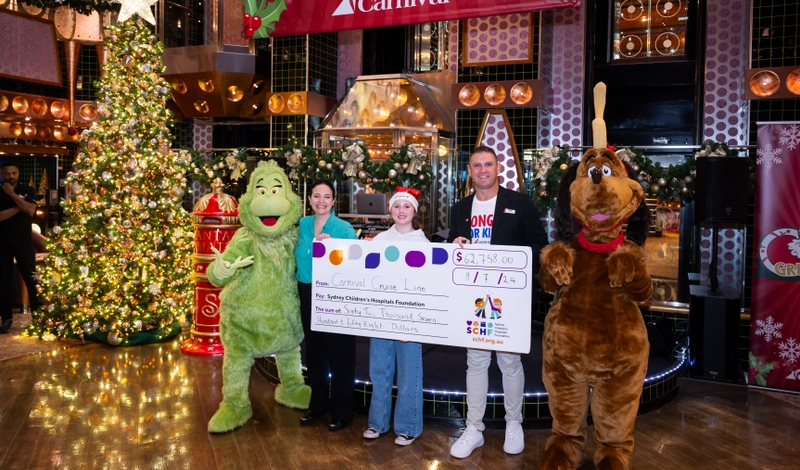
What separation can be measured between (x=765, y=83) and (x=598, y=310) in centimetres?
503

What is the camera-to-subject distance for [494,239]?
387cm

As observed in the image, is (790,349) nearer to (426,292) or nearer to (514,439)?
(514,439)

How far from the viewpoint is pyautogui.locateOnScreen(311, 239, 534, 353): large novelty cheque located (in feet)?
12.0

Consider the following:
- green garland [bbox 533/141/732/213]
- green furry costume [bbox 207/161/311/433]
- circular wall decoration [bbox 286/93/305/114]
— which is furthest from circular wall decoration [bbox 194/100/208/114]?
green furry costume [bbox 207/161/311/433]

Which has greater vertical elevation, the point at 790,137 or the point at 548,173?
the point at 790,137

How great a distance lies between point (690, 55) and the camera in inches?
329

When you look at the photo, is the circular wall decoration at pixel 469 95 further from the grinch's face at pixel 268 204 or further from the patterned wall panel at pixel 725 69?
the grinch's face at pixel 268 204

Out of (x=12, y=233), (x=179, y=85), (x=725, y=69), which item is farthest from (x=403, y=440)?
(x=179, y=85)

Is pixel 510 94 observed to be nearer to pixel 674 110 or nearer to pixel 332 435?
pixel 674 110

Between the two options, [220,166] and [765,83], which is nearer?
[765,83]

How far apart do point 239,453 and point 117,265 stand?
3.35m

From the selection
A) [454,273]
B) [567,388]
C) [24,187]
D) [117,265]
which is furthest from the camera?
[24,187]

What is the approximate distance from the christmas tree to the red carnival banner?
10.4 feet

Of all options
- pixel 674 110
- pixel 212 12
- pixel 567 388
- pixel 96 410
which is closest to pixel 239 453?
pixel 96 410
